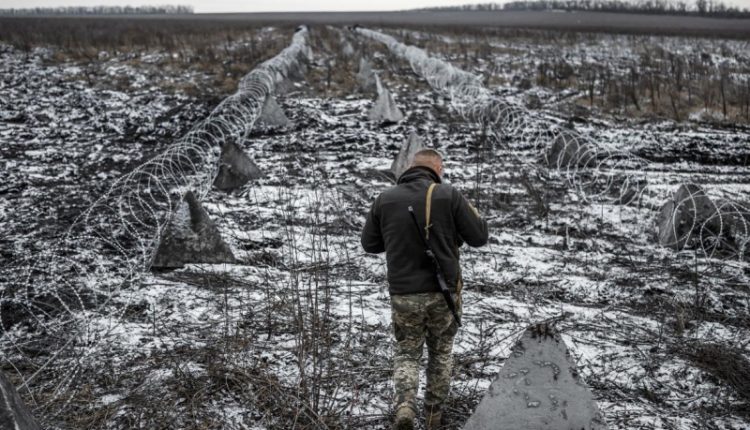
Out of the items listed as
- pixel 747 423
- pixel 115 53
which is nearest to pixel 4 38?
pixel 115 53

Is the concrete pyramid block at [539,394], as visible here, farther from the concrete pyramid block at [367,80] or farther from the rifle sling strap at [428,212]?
the concrete pyramid block at [367,80]

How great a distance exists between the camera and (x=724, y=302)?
4957 mm

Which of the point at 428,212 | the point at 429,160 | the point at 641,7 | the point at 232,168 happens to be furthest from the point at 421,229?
the point at 641,7

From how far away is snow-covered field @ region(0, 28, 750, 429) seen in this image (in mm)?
3576

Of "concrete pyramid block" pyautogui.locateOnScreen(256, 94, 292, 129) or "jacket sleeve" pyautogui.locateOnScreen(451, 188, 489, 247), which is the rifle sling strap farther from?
"concrete pyramid block" pyautogui.locateOnScreen(256, 94, 292, 129)

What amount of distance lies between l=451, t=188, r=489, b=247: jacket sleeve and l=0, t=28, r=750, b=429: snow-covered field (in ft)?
3.08

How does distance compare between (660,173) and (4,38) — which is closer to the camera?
(660,173)

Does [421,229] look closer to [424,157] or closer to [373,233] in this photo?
[373,233]

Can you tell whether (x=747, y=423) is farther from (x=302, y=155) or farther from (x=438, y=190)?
(x=302, y=155)

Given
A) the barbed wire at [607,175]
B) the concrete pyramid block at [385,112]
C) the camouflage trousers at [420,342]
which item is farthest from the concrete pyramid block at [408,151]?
the camouflage trousers at [420,342]

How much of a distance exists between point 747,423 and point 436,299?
Result: 2.24m

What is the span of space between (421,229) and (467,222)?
0.29m

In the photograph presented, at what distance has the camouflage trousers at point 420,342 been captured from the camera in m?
3.20

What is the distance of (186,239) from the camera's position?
548 centimetres
